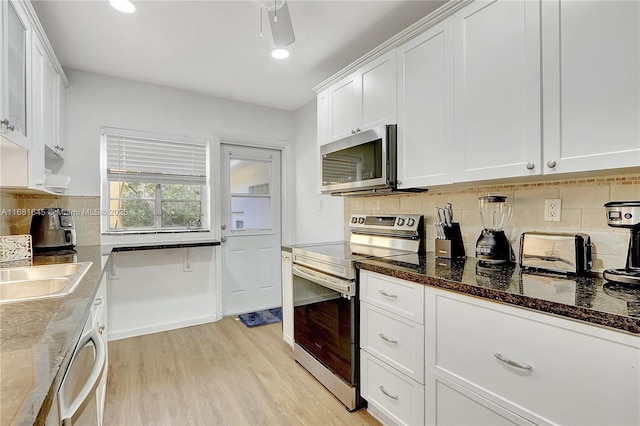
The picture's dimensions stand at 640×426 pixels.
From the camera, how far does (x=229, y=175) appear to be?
11.7 ft

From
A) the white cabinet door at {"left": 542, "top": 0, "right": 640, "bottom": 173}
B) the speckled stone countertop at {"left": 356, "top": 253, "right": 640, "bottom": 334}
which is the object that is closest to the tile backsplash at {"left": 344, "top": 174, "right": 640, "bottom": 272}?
the speckled stone countertop at {"left": 356, "top": 253, "right": 640, "bottom": 334}

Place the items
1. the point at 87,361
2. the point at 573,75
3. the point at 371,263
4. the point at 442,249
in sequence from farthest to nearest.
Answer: the point at 442,249, the point at 371,263, the point at 573,75, the point at 87,361

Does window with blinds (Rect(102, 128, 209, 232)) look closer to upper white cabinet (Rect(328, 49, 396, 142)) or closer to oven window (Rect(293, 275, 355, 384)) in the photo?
upper white cabinet (Rect(328, 49, 396, 142))

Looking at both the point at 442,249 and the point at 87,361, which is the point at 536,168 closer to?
the point at 442,249

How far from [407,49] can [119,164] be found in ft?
8.80

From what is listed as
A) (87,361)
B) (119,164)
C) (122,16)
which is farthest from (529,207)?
(119,164)

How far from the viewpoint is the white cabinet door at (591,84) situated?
113cm

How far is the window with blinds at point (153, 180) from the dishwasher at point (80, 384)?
2367 mm

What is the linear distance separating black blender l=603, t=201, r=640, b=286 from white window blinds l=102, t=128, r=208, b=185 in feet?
10.6

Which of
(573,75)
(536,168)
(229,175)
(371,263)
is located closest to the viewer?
(573,75)

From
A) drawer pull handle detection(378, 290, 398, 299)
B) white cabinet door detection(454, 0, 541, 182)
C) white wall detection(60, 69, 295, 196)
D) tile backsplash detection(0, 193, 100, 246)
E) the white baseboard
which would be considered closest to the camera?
white cabinet door detection(454, 0, 541, 182)

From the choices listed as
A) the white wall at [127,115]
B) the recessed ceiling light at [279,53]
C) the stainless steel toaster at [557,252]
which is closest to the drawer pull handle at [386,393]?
the stainless steel toaster at [557,252]

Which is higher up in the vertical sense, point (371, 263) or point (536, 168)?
point (536, 168)

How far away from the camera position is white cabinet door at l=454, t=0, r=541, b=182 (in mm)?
1379
